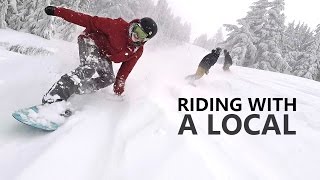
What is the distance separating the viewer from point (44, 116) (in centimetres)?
451

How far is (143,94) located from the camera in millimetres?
6473

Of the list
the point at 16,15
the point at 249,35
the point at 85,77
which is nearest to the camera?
the point at 85,77

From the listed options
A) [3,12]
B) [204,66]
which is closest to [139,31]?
[204,66]

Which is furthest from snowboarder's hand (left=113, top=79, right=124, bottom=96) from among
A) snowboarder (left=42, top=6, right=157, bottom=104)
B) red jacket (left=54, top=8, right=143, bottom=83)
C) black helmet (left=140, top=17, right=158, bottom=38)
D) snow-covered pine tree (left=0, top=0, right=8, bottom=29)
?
snow-covered pine tree (left=0, top=0, right=8, bottom=29)

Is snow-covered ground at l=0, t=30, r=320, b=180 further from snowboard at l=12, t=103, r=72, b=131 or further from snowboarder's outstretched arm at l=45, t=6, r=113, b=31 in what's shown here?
snowboarder's outstretched arm at l=45, t=6, r=113, b=31

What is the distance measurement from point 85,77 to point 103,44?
0.79 m

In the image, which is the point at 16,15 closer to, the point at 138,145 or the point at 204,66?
the point at 204,66

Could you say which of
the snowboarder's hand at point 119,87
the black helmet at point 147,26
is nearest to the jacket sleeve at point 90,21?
the black helmet at point 147,26

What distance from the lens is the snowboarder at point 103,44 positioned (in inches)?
220

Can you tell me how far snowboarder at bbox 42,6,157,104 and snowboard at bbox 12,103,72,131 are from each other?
2.01 ft

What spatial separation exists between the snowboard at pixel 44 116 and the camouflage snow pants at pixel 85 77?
19cm

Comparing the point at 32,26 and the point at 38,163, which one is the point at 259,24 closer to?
the point at 32,26

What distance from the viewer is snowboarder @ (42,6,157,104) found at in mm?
5594

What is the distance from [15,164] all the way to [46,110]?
130 centimetres
